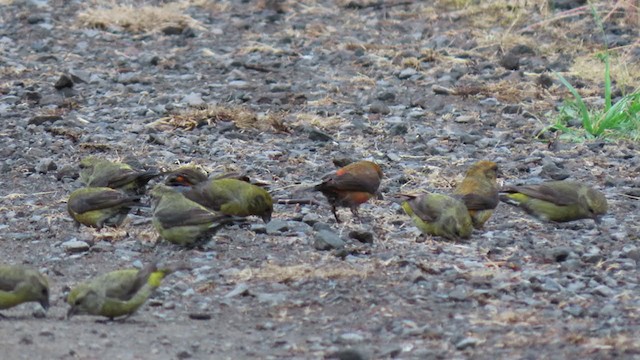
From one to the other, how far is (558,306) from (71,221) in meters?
4.12

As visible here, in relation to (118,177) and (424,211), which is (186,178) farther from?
(424,211)

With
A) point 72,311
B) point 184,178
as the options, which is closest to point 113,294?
point 72,311

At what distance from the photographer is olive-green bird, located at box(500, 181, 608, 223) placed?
32.9ft

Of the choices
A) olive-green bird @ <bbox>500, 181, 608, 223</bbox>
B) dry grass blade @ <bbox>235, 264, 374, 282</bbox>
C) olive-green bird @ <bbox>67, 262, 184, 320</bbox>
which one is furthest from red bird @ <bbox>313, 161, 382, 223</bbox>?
olive-green bird @ <bbox>67, 262, 184, 320</bbox>

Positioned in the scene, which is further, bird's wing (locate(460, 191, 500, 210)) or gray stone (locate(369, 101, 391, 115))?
gray stone (locate(369, 101, 391, 115))

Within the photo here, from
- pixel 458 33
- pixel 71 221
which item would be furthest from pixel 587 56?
pixel 71 221

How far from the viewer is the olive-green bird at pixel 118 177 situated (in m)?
10.7

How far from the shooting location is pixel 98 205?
9.88 m

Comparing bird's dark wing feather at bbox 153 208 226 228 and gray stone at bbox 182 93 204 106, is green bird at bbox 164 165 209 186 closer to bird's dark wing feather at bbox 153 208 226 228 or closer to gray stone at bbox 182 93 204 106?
bird's dark wing feather at bbox 153 208 226 228

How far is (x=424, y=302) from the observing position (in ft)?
26.4

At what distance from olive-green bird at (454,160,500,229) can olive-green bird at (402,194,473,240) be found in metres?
0.18

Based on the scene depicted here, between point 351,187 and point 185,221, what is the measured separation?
1.42 m

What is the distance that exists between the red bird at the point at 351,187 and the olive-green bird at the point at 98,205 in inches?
56.8

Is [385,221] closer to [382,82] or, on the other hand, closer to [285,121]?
[285,121]
